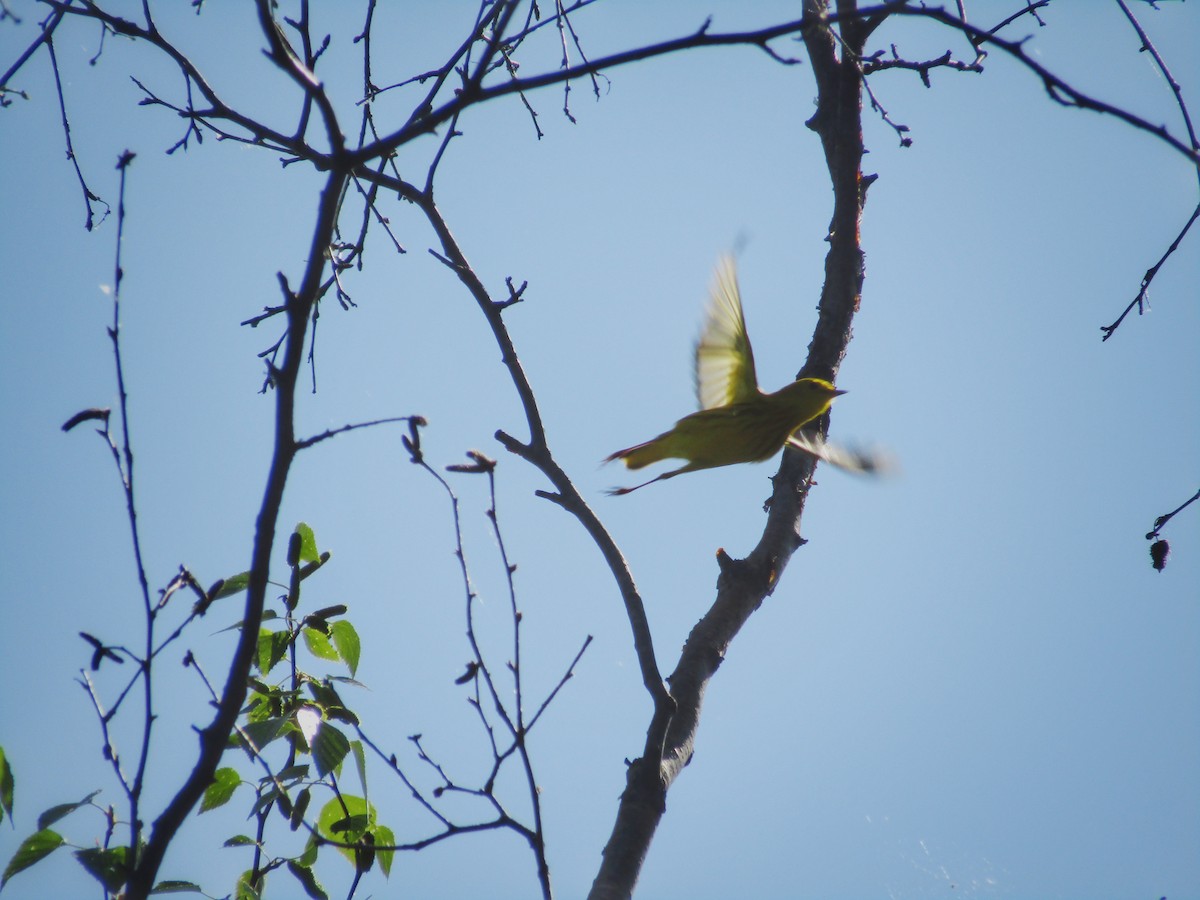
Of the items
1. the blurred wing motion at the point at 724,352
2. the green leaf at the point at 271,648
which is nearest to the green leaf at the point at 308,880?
the green leaf at the point at 271,648

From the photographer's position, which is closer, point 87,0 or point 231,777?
point 231,777

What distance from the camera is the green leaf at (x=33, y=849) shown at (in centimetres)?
226

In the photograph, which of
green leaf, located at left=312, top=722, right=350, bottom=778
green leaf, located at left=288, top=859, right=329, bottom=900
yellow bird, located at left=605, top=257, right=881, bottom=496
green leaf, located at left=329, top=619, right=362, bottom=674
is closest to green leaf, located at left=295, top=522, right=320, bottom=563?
green leaf, located at left=329, top=619, right=362, bottom=674

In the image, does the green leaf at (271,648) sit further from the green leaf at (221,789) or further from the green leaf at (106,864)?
the green leaf at (106,864)

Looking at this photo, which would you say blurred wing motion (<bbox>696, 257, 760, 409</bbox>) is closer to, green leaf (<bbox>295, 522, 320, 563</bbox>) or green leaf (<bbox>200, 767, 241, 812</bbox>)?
green leaf (<bbox>295, 522, 320, 563</bbox>)

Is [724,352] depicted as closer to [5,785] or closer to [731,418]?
[731,418]

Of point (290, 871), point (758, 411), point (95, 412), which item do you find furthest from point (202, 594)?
point (758, 411)

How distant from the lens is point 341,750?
8.21 ft

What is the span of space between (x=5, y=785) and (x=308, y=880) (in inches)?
34.9

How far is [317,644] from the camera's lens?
9.36 ft

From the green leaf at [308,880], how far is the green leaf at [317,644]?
1.80ft

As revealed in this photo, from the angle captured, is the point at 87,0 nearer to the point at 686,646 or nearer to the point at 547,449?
the point at 547,449

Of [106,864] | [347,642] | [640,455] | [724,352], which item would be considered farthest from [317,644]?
[724,352]

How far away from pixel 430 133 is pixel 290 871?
2.01 metres
